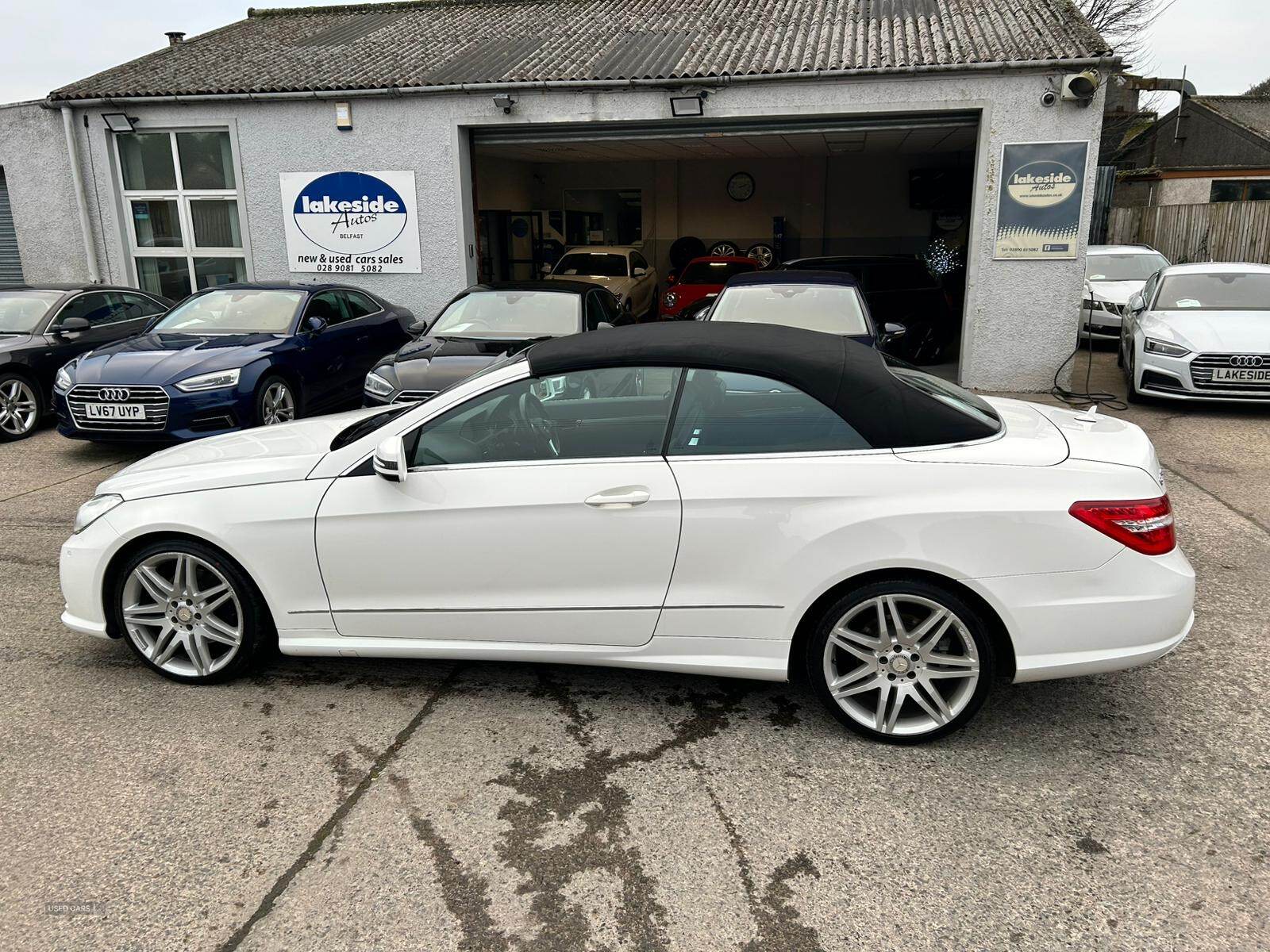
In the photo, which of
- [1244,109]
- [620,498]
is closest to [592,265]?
[620,498]

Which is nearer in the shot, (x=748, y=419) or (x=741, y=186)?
(x=748, y=419)

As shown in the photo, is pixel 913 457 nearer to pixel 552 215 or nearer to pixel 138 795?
pixel 138 795

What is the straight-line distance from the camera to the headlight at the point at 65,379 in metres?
7.40

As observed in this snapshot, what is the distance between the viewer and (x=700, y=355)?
3.35 m

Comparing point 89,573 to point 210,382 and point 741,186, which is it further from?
point 741,186

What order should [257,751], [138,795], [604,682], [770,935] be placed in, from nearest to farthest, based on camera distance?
[770,935] < [138,795] < [257,751] < [604,682]

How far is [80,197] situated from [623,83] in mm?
7716

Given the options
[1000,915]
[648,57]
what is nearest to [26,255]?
[648,57]

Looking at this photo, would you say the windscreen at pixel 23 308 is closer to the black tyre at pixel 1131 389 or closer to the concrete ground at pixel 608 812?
the concrete ground at pixel 608 812

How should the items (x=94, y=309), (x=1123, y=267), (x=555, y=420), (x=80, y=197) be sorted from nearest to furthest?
(x=555, y=420)
(x=94, y=309)
(x=80, y=197)
(x=1123, y=267)

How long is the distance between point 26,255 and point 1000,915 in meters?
15.0

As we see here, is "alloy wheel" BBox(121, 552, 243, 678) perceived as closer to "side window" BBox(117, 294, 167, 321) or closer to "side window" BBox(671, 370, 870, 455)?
"side window" BBox(671, 370, 870, 455)

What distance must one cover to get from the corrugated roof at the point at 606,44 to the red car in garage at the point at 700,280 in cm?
398

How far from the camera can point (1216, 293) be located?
984 cm
